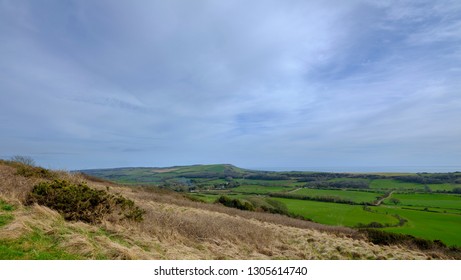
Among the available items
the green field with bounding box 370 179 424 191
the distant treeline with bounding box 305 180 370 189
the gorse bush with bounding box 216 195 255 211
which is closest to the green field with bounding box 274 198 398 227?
the gorse bush with bounding box 216 195 255 211

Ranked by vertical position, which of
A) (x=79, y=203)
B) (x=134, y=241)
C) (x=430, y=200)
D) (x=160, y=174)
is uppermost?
(x=79, y=203)

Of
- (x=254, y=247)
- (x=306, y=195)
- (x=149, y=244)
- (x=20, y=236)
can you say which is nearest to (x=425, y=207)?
(x=306, y=195)

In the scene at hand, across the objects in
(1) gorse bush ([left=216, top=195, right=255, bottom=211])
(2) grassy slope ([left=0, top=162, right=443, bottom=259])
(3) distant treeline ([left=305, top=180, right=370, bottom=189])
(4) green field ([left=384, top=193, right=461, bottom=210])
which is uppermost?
(2) grassy slope ([left=0, top=162, right=443, bottom=259])

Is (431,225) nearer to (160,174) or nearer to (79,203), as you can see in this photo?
(79,203)

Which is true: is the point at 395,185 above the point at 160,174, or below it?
below

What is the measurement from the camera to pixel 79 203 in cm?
1023

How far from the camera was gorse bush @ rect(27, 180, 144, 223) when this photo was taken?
10047 millimetres

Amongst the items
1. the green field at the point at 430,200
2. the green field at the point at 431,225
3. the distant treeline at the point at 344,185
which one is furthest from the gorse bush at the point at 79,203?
the distant treeline at the point at 344,185

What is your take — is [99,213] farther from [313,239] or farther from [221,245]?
[313,239]

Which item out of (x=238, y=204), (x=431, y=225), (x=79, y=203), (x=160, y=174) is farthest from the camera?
(x=160, y=174)

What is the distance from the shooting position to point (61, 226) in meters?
8.25

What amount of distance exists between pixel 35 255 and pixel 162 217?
6.26 m

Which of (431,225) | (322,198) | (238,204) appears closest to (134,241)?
(238,204)

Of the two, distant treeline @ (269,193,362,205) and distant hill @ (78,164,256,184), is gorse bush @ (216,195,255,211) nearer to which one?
distant treeline @ (269,193,362,205)
